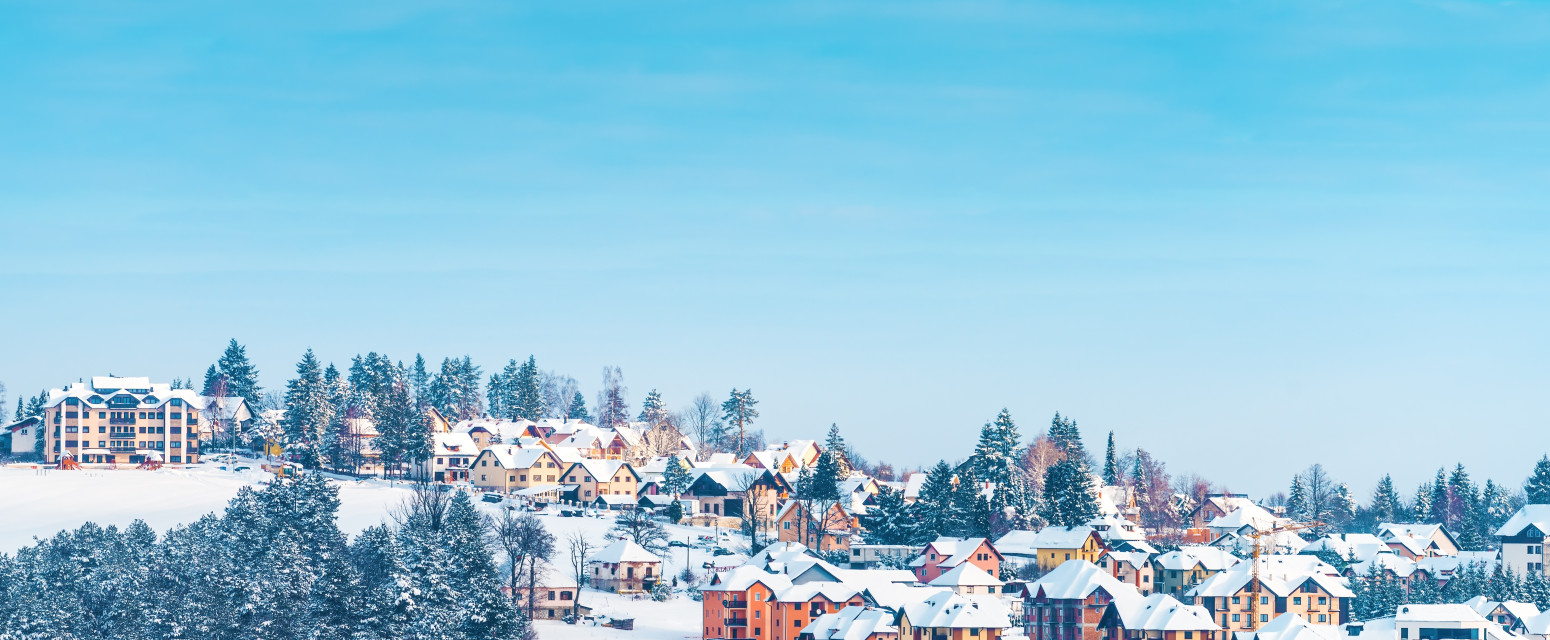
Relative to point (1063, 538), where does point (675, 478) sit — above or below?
above

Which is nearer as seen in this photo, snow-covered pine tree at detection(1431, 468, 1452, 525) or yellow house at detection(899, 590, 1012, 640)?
yellow house at detection(899, 590, 1012, 640)

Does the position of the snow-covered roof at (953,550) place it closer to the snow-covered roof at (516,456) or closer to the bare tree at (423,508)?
the bare tree at (423,508)

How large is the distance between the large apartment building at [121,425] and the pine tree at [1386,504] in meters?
124

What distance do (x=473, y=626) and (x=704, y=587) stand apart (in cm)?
2801

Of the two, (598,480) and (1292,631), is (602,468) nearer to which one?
(598,480)

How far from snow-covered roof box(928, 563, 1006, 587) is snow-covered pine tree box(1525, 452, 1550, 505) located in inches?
2186

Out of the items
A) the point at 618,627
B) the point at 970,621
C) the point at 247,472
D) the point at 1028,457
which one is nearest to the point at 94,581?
the point at 618,627

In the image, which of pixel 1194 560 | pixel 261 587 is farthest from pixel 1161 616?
pixel 261 587

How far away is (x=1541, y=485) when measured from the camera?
484ft

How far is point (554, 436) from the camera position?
190m

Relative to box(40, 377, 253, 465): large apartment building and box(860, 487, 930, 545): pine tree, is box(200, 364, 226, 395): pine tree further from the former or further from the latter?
box(860, 487, 930, 545): pine tree

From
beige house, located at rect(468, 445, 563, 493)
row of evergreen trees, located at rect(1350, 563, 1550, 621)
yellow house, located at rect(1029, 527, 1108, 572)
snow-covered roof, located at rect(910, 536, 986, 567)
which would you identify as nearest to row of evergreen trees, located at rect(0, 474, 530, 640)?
snow-covered roof, located at rect(910, 536, 986, 567)

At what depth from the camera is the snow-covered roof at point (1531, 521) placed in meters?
135

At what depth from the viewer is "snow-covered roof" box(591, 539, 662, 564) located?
117m
